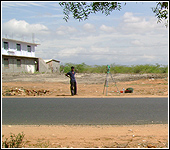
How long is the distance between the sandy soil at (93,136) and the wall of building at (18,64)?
29070mm

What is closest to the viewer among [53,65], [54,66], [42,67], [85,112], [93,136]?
[93,136]

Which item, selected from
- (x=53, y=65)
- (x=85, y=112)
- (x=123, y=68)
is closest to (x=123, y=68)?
(x=123, y=68)

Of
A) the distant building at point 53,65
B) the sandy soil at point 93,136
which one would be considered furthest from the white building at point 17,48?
the sandy soil at point 93,136

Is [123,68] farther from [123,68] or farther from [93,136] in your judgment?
[93,136]

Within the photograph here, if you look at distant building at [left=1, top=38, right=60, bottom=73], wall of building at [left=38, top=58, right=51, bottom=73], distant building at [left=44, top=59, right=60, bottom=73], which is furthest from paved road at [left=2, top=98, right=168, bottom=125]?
distant building at [left=44, top=59, right=60, bottom=73]

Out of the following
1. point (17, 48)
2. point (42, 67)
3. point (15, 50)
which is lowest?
point (42, 67)

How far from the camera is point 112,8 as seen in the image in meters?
5.73

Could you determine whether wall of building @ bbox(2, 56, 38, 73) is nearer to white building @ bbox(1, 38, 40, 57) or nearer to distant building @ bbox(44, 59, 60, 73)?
white building @ bbox(1, 38, 40, 57)

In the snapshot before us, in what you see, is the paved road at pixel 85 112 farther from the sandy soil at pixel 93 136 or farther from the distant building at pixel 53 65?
the distant building at pixel 53 65

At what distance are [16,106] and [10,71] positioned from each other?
87.7 ft

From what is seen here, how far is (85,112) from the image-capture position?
983 centimetres

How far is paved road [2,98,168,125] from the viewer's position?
8695mm

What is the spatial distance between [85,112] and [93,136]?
2.99 m

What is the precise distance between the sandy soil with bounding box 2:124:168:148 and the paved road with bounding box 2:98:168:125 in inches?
21.8
